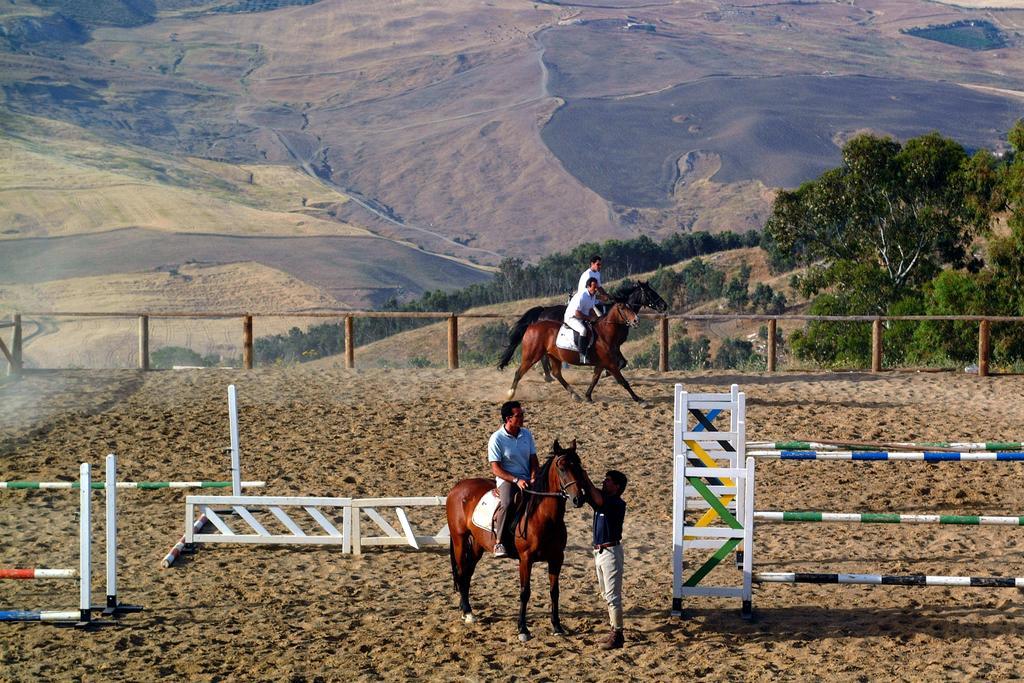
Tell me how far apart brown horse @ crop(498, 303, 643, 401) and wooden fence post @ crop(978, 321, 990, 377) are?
6275mm

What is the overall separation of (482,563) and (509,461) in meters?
2.17

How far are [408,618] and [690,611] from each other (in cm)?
225

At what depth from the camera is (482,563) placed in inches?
459

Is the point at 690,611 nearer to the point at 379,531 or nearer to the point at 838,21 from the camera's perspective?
the point at 379,531

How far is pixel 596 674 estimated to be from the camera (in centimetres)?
875

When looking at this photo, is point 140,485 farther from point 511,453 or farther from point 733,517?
point 733,517

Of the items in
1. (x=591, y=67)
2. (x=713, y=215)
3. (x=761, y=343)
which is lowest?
(x=761, y=343)

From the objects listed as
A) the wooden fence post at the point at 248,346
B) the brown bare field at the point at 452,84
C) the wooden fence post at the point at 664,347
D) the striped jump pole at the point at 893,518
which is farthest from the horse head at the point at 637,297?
the brown bare field at the point at 452,84

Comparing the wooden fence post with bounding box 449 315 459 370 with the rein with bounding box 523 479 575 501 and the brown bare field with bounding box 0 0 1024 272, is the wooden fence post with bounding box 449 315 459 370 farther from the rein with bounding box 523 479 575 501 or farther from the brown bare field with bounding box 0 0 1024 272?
the brown bare field with bounding box 0 0 1024 272

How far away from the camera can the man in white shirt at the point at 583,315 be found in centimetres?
1947

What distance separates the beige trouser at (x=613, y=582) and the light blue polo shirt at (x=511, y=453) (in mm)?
887

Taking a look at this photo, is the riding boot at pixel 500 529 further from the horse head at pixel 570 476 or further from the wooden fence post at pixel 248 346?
the wooden fence post at pixel 248 346

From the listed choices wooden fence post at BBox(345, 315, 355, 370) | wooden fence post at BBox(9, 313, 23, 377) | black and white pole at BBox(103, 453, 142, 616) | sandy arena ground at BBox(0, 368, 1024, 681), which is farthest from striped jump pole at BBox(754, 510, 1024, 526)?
wooden fence post at BBox(9, 313, 23, 377)

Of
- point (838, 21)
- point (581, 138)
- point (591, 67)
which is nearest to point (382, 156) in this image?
point (581, 138)
